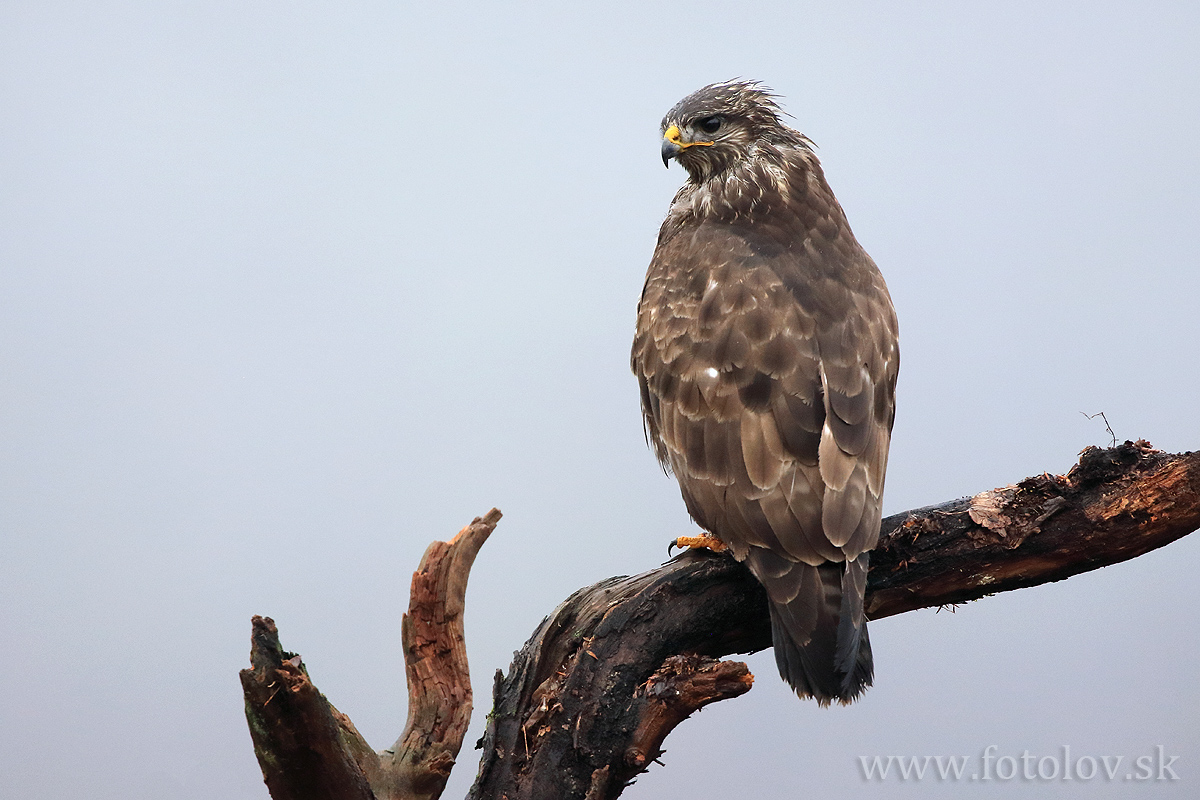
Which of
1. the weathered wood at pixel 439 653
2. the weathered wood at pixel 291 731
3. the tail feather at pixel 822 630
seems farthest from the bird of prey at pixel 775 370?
the weathered wood at pixel 291 731

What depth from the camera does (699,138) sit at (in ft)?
11.0

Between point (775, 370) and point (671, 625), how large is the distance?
2.54 feet

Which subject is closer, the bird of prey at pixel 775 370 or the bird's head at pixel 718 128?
the bird of prey at pixel 775 370

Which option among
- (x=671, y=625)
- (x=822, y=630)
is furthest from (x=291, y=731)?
(x=822, y=630)

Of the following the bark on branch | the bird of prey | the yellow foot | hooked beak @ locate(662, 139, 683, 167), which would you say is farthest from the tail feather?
hooked beak @ locate(662, 139, 683, 167)

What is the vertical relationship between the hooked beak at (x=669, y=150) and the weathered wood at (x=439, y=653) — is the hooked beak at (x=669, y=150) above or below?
above

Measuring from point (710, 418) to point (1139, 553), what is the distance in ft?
4.12

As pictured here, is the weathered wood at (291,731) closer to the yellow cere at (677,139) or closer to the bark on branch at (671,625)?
the bark on branch at (671,625)

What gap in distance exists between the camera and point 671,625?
2.63 metres

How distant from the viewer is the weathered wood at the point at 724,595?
2.52 meters

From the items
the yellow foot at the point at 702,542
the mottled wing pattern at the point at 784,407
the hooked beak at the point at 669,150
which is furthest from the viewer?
the hooked beak at the point at 669,150

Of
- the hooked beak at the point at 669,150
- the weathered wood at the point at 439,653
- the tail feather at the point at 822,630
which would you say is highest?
the hooked beak at the point at 669,150

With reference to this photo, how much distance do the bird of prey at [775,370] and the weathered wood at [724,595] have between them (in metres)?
0.23

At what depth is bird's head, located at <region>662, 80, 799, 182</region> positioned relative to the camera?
11.0 ft
